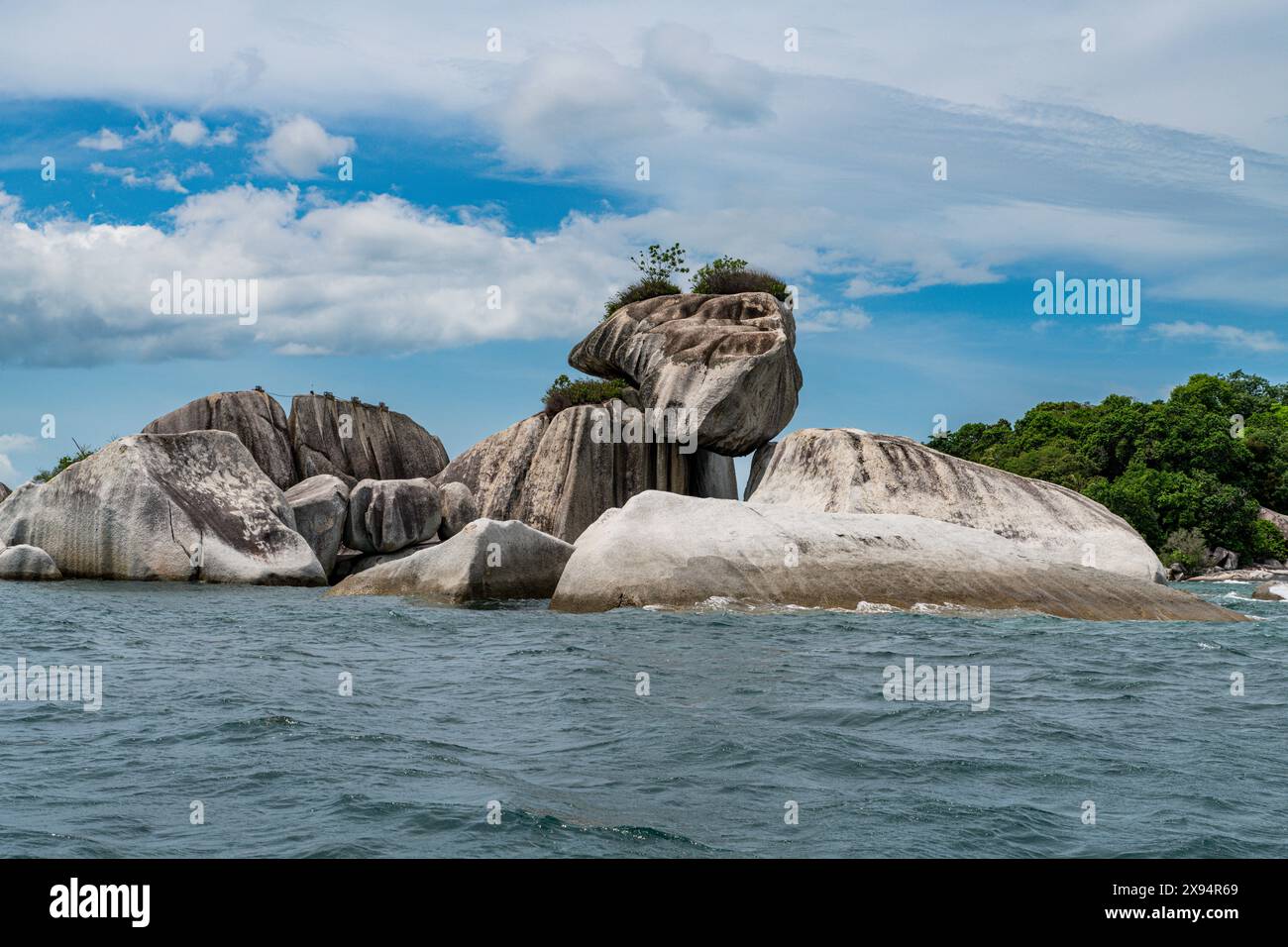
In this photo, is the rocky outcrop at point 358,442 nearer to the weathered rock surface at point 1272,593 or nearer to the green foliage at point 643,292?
the green foliage at point 643,292

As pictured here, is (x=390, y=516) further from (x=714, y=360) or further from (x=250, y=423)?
(x=714, y=360)

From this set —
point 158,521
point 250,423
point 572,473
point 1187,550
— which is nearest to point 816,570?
point 572,473

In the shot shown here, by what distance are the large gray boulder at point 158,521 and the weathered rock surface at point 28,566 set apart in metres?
0.36

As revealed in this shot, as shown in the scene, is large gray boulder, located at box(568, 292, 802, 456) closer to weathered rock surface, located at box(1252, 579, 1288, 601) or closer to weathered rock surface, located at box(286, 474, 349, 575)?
weathered rock surface, located at box(286, 474, 349, 575)

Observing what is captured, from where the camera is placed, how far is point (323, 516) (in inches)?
1195

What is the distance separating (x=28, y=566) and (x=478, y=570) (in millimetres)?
11903

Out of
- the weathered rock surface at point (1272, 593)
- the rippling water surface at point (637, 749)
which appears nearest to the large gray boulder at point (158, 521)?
the rippling water surface at point (637, 749)

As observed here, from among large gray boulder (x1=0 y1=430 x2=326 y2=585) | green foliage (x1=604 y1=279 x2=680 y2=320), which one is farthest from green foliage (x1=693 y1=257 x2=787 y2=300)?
large gray boulder (x1=0 y1=430 x2=326 y2=585)

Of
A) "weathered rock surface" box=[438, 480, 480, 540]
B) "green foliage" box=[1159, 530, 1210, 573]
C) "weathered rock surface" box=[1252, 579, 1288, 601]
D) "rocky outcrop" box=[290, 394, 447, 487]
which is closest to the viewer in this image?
"weathered rock surface" box=[1252, 579, 1288, 601]

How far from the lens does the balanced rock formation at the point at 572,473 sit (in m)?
31.2

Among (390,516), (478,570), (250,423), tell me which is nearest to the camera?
(478,570)

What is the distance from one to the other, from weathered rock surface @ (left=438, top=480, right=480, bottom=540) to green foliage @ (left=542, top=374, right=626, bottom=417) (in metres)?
3.41

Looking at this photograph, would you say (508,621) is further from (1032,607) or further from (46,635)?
(1032,607)

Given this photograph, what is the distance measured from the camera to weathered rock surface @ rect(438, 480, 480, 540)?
31.9 metres
